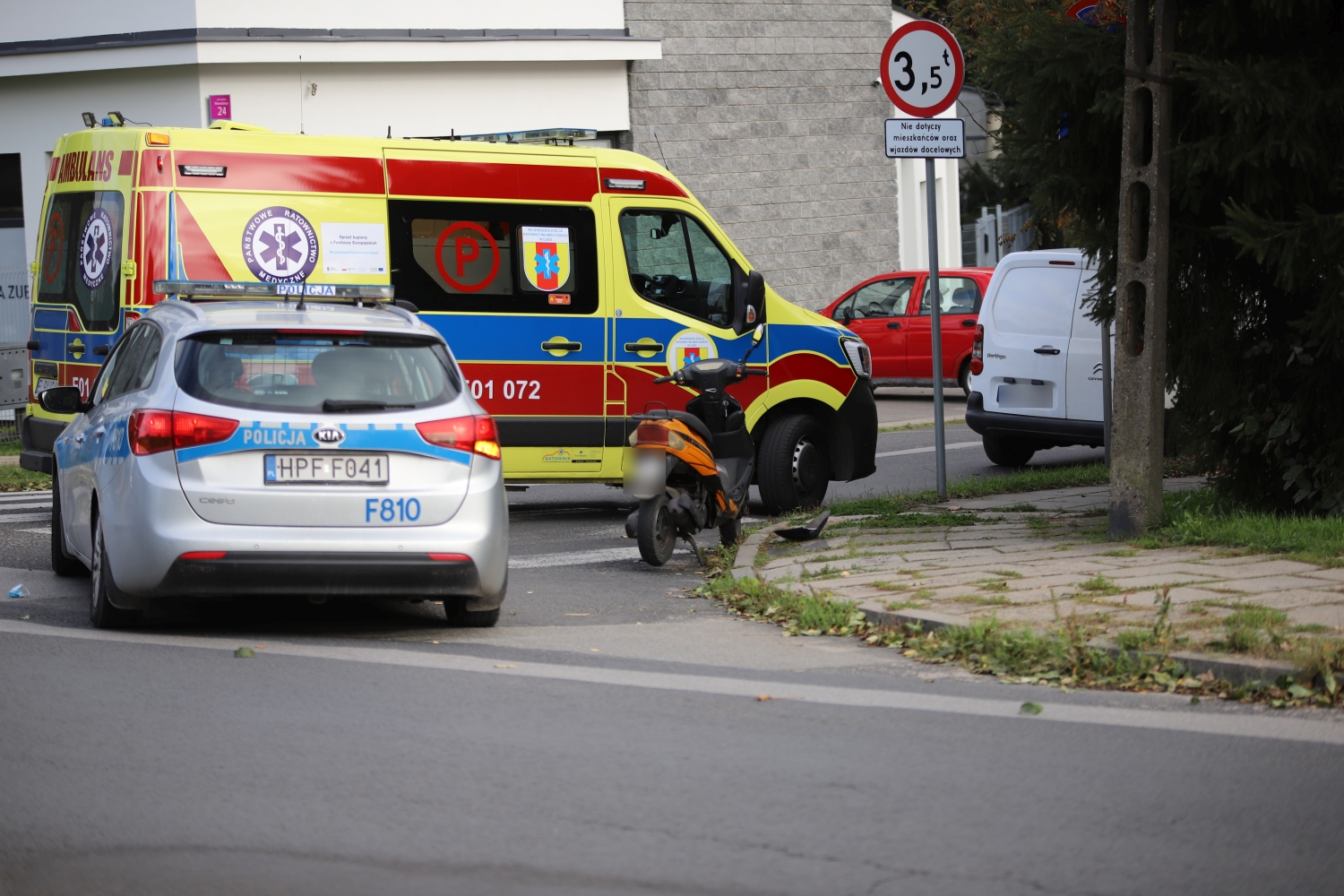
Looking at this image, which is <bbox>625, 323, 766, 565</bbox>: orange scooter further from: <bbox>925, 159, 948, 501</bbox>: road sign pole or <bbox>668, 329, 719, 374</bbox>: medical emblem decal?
<bbox>925, 159, 948, 501</bbox>: road sign pole

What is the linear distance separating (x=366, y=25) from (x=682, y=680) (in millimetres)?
16725

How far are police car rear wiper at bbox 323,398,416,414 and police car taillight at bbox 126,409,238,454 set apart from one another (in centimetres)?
40

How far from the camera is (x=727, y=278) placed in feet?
40.2

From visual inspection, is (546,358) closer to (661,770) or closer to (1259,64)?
(1259,64)

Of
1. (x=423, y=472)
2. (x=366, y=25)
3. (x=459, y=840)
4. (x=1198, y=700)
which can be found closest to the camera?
(x=459, y=840)

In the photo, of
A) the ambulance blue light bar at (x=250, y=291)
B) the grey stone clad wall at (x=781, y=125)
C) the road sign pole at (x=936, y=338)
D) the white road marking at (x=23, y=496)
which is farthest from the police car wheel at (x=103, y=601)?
the grey stone clad wall at (x=781, y=125)

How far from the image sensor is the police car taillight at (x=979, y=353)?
1480cm

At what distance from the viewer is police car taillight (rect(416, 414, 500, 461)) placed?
291 inches

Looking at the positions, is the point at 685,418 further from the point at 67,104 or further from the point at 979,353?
the point at 67,104

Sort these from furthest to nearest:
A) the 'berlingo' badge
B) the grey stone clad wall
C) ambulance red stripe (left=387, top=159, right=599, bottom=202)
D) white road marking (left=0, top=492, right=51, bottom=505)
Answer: the grey stone clad wall, white road marking (left=0, top=492, right=51, bottom=505), ambulance red stripe (left=387, top=159, right=599, bottom=202), the 'berlingo' badge

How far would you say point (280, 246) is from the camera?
11.3m

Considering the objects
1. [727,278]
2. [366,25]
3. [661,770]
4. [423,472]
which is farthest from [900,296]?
[661,770]

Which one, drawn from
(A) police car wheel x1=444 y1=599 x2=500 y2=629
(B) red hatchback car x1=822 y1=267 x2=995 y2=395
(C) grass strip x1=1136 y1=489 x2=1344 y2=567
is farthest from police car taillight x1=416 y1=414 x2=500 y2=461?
(B) red hatchback car x1=822 y1=267 x2=995 y2=395

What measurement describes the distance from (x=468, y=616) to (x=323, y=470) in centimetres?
110
